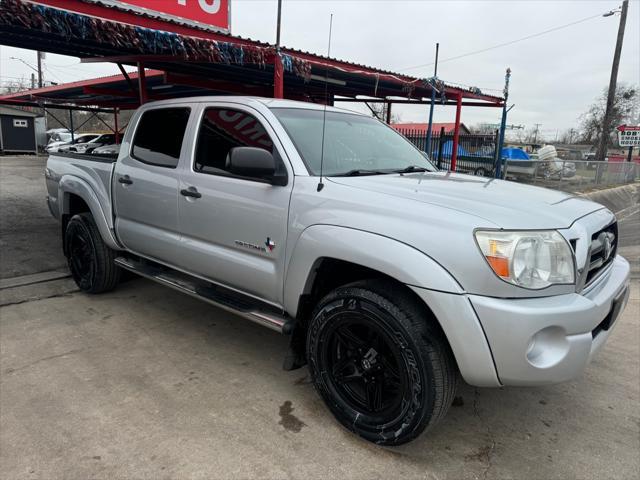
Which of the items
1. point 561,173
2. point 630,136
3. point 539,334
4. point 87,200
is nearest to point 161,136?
point 87,200

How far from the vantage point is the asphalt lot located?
2.44 metres

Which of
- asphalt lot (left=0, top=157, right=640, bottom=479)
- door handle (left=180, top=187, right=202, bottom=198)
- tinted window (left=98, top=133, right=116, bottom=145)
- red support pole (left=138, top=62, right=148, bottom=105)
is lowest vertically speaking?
asphalt lot (left=0, top=157, right=640, bottom=479)

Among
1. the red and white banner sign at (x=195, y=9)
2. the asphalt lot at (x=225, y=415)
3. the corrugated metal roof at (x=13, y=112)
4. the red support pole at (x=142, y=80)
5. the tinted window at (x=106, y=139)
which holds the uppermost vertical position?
the red and white banner sign at (x=195, y=9)

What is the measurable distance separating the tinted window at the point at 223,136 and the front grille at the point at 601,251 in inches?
78.6

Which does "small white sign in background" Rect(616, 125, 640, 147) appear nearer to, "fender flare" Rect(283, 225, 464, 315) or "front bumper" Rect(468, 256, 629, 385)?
"front bumper" Rect(468, 256, 629, 385)

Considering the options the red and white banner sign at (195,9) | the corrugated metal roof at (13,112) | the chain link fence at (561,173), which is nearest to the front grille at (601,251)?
the red and white banner sign at (195,9)

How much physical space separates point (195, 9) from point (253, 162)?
8.34 meters

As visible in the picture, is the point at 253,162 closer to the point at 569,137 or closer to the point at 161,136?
the point at 161,136

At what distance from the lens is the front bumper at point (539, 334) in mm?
2100

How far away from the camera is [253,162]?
9.20 feet

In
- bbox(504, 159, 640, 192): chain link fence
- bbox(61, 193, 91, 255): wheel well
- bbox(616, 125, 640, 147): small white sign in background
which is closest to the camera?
bbox(61, 193, 91, 255): wheel well

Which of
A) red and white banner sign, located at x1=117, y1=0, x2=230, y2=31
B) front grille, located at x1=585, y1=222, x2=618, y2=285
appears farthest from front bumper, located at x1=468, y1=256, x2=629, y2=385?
red and white banner sign, located at x1=117, y1=0, x2=230, y2=31

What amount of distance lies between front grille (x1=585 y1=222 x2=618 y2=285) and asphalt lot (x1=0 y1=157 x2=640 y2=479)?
1.00 metres

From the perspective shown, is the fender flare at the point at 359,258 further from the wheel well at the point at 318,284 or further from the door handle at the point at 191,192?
the door handle at the point at 191,192
